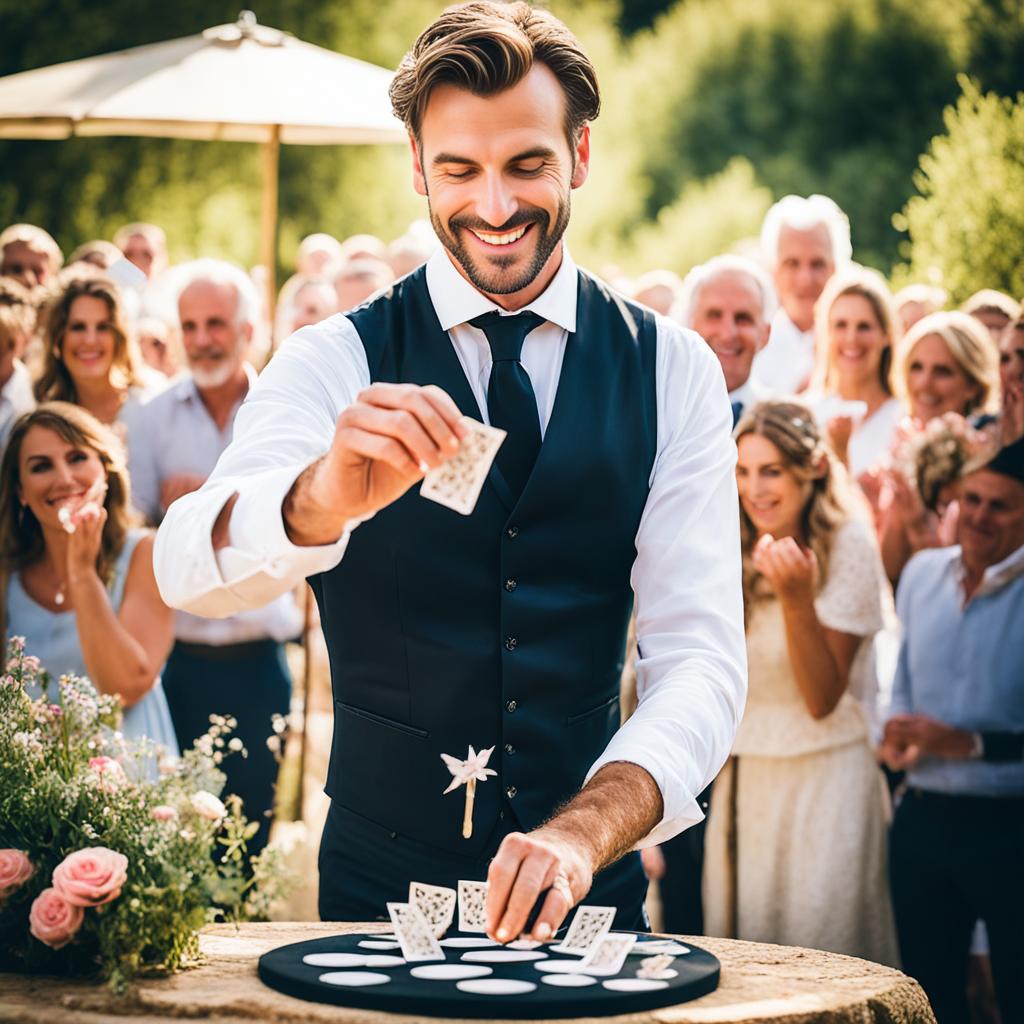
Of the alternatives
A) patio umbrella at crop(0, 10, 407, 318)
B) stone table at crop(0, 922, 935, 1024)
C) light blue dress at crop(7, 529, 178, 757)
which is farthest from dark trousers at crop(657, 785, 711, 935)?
patio umbrella at crop(0, 10, 407, 318)

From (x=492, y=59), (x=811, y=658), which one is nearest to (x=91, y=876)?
(x=492, y=59)

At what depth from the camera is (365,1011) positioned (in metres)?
2.10

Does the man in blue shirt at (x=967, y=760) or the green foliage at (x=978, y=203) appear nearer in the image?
the man in blue shirt at (x=967, y=760)

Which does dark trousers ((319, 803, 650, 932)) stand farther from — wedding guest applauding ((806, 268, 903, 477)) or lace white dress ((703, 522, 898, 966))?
wedding guest applauding ((806, 268, 903, 477))

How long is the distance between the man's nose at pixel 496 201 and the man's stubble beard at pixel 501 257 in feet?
0.08

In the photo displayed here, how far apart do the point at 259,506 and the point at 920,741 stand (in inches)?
114

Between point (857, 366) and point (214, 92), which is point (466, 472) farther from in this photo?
point (214, 92)

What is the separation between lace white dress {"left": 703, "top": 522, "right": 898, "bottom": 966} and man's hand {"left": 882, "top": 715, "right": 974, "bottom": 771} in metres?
0.24

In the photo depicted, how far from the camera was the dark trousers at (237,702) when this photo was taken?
18.3 ft

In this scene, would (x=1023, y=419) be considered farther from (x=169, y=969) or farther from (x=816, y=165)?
(x=816, y=165)

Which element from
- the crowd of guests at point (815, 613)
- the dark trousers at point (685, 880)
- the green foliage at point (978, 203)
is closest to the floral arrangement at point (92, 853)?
the crowd of guests at point (815, 613)

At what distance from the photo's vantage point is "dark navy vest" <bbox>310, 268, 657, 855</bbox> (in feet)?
8.94

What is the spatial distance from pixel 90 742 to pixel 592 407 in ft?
3.19

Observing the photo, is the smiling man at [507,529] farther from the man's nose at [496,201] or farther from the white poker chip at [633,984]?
the white poker chip at [633,984]
